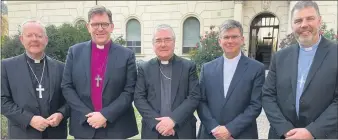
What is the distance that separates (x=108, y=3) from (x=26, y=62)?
57.4 feet

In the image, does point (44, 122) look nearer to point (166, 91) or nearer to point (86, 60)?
point (86, 60)

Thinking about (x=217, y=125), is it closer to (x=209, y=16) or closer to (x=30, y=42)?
(x=30, y=42)

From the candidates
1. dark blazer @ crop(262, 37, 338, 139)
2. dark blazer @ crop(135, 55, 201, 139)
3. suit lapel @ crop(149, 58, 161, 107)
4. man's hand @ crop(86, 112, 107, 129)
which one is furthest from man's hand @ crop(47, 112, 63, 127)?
dark blazer @ crop(262, 37, 338, 139)

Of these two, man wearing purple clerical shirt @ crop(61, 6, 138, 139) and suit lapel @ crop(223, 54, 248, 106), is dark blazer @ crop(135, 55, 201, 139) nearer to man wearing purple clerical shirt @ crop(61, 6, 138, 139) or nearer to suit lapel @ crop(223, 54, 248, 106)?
man wearing purple clerical shirt @ crop(61, 6, 138, 139)

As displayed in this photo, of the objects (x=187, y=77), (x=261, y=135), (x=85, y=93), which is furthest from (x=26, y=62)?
(x=261, y=135)

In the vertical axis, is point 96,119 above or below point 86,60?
below

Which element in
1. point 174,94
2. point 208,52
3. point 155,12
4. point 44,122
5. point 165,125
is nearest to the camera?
point 165,125

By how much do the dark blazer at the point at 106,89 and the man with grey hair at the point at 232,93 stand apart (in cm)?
94

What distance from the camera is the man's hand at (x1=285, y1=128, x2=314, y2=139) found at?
2.68 m

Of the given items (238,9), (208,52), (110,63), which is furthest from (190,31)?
(110,63)

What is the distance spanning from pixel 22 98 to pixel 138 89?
4.49 feet

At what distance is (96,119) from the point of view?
10.2ft

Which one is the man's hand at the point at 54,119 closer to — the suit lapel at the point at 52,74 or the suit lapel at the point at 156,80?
the suit lapel at the point at 52,74

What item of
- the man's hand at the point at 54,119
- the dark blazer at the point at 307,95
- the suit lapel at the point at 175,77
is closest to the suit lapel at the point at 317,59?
the dark blazer at the point at 307,95
